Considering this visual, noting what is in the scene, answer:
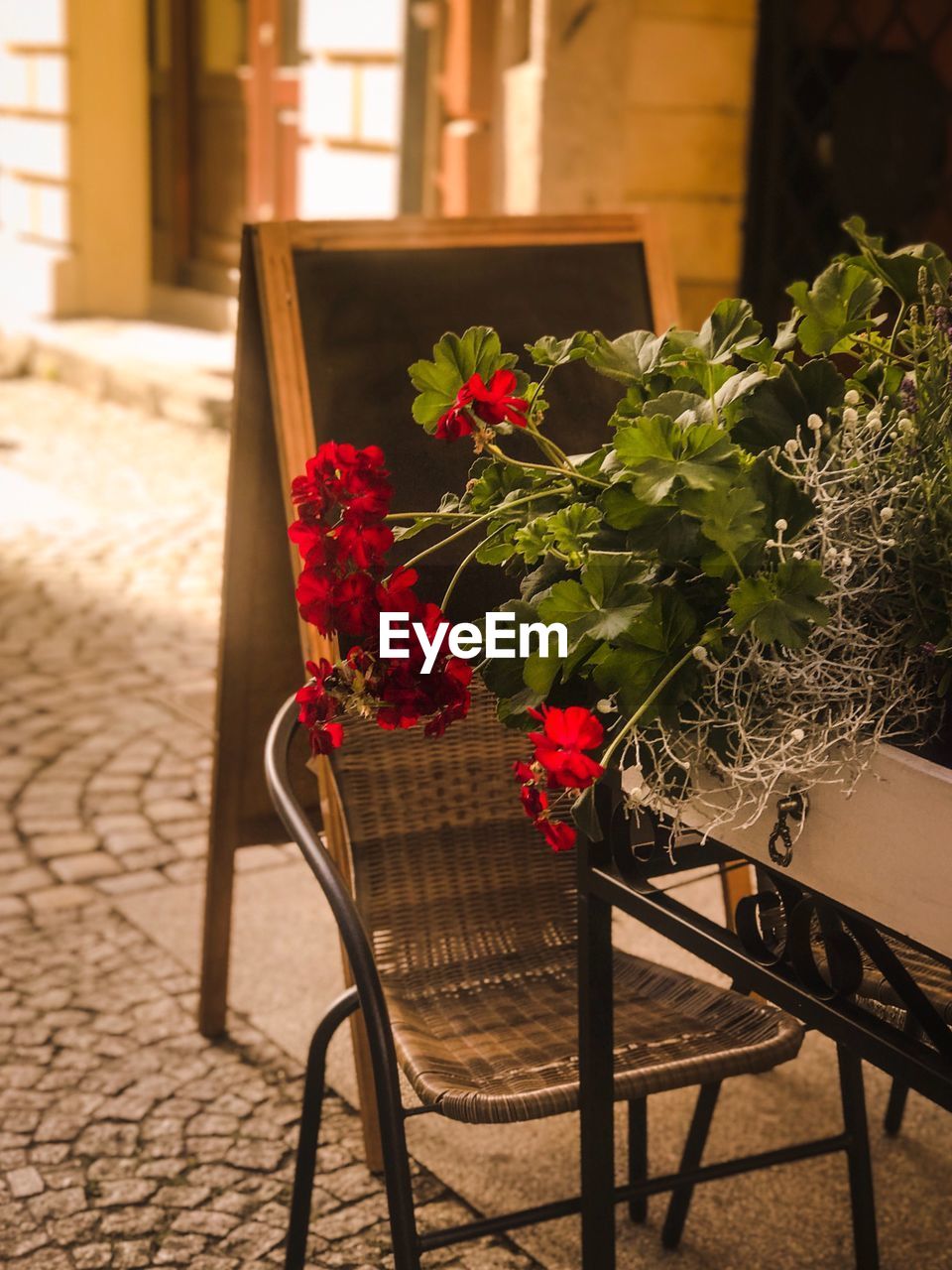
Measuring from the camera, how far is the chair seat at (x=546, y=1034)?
6.41 feet

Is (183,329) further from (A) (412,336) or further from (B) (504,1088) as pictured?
(B) (504,1088)

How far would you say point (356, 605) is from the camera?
1.53m

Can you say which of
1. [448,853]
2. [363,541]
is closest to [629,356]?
[363,541]

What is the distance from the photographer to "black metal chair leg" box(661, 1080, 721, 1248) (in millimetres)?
2479

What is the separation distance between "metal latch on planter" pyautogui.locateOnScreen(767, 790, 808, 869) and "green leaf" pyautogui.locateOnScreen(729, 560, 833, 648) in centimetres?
15

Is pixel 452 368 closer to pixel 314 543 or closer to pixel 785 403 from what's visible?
pixel 314 543

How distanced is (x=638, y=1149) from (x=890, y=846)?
1.36m

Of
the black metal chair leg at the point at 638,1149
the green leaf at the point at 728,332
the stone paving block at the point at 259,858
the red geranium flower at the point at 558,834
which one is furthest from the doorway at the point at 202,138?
the red geranium flower at the point at 558,834

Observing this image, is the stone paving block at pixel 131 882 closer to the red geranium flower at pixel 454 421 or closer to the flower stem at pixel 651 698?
the red geranium flower at pixel 454 421

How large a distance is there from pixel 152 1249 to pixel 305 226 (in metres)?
1.62

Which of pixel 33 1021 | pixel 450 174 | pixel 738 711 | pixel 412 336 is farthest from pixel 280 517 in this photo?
pixel 450 174

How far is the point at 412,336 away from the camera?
2.68 metres

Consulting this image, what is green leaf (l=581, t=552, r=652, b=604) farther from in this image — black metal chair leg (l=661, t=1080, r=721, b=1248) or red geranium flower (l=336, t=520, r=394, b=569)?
black metal chair leg (l=661, t=1080, r=721, b=1248)

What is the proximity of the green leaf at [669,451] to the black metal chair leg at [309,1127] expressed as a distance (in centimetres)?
99
